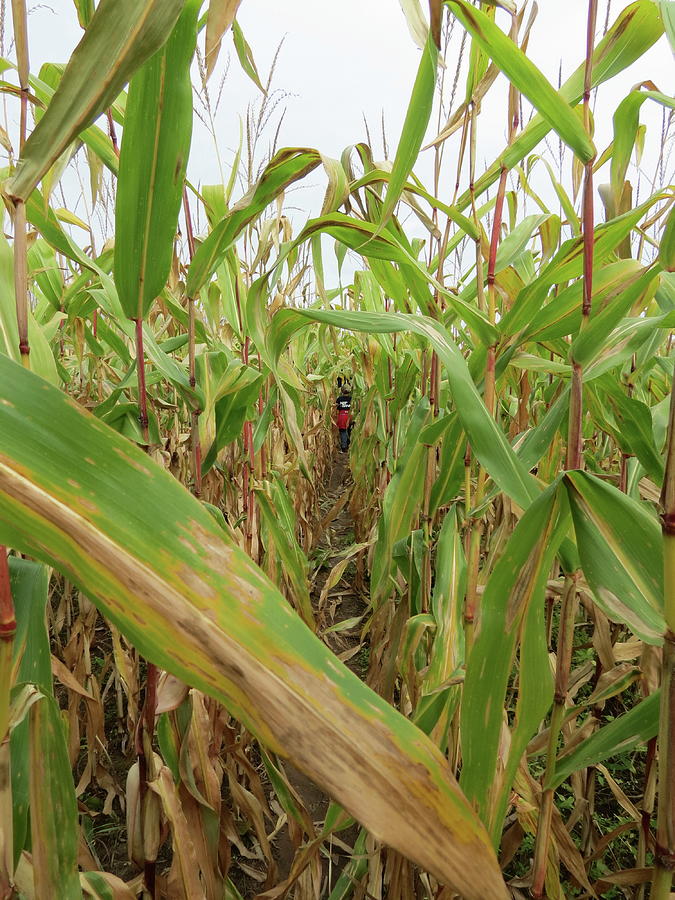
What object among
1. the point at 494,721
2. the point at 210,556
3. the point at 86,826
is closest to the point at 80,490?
the point at 210,556

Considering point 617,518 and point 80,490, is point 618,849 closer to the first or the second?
point 617,518

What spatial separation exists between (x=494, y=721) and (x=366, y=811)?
0.71ft

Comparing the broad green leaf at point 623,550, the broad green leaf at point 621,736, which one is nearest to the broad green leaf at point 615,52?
the broad green leaf at point 623,550

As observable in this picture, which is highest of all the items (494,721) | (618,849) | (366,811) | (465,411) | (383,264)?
(383,264)

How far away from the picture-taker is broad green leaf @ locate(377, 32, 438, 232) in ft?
1.51

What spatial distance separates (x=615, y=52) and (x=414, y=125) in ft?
0.86

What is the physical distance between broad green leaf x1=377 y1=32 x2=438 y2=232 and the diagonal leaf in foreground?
0.32 m

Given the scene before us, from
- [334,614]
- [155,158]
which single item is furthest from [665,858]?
[334,614]

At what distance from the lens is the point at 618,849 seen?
1.15 meters

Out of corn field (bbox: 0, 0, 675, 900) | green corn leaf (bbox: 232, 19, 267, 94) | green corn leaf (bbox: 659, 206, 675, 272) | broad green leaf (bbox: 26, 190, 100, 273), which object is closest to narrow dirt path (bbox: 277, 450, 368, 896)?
corn field (bbox: 0, 0, 675, 900)

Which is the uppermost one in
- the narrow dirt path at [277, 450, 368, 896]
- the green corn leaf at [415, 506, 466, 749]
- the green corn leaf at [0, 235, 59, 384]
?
the green corn leaf at [0, 235, 59, 384]

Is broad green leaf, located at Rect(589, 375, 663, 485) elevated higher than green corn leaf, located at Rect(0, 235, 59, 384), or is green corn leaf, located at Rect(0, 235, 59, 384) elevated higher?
green corn leaf, located at Rect(0, 235, 59, 384)

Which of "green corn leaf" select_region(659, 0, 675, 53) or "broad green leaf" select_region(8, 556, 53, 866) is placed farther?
"broad green leaf" select_region(8, 556, 53, 866)

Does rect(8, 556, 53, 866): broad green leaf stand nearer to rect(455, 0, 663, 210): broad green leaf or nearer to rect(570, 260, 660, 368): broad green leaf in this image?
rect(570, 260, 660, 368): broad green leaf
